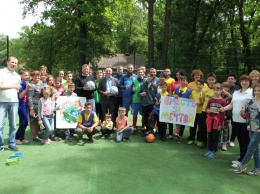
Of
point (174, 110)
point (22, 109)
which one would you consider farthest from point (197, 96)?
point (22, 109)

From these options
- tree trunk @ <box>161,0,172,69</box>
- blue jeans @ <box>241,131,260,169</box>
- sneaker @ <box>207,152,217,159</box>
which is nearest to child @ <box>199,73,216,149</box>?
sneaker @ <box>207,152,217,159</box>

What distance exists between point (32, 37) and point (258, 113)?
18281mm

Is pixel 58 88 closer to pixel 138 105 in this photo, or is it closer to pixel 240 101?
pixel 138 105

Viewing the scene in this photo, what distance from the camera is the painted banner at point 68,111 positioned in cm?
636

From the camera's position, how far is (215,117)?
5.10 metres

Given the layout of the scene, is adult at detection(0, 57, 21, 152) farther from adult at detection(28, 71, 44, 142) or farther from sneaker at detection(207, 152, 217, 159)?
sneaker at detection(207, 152, 217, 159)

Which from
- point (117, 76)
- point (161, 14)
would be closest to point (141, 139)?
point (117, 76)

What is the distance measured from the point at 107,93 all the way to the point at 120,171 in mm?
2821

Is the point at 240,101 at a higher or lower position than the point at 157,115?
higher

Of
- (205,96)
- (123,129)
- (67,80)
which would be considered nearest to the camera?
(205,96)

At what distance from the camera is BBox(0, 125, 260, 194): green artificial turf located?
360cm

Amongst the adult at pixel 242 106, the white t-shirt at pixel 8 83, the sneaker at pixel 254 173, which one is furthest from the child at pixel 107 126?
the sneaker at pixel 254 173

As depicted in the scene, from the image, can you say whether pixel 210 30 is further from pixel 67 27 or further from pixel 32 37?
pixel 32 37

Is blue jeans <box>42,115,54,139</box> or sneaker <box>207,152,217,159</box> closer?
sneaker <box>207,152,217,159</box>
